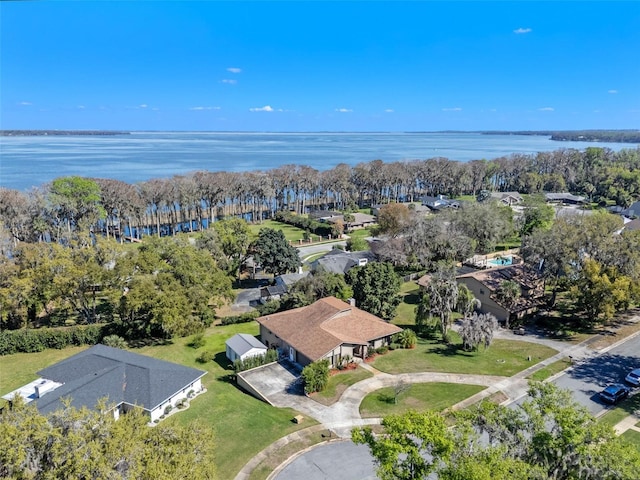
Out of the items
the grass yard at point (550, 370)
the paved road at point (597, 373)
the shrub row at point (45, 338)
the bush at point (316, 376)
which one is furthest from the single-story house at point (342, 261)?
the paved road at point (597, 373)

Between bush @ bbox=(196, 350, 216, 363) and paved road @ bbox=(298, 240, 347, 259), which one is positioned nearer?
bush @ bbox=(196, 350, 216, 363)

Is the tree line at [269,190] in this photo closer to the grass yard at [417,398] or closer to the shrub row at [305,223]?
the shrub row at [305,223]

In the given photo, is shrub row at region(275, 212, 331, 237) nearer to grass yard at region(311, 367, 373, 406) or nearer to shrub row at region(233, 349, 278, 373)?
shrub row at region(233, 349, 278, 373)

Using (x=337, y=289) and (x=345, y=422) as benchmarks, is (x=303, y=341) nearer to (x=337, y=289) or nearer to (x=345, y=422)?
(x=345, y=422)

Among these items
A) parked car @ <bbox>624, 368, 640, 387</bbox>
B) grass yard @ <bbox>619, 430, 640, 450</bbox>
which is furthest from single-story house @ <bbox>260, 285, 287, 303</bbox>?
grass yard @ <bbox>619, 430, 640, 450</bbox>

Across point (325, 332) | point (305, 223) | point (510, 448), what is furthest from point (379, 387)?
point (305, 223)

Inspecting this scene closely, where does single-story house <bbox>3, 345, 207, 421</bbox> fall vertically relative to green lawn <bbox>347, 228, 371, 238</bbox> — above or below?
above
